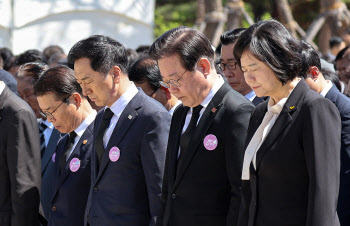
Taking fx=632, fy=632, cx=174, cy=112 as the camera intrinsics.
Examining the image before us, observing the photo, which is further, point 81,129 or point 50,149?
point 50,149

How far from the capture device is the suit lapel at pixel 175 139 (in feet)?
10.3

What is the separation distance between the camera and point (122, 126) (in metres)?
3.45

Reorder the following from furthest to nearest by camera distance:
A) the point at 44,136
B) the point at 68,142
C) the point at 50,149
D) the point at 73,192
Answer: the point at 44,136 → the point at 50,149 → the point at 68,142 → the point at 73,192

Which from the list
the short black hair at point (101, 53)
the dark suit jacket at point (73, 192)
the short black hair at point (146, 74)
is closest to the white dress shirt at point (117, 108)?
the short black hair at point (101, 53)

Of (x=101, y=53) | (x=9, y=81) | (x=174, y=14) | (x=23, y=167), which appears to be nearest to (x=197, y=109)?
(x=101, y=53)

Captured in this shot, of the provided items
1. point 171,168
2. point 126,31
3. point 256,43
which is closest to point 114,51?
point 171,168

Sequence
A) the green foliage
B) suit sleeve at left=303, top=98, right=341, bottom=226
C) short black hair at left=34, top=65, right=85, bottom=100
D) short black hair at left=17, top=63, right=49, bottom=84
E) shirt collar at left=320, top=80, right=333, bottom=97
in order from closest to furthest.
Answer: suit sleeve at left=303, top=98, right=341, bottom=226 → shirt collar at left=320, top=80, right=333, bottom=97 → short black hair at left=34, top=65, right=85, bottom=100 → short black hair at left=17, top=63, right=49, bottom=84 → the green foliage

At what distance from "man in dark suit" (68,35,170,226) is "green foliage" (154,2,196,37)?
17171mm

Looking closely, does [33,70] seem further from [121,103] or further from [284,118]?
[284,118]

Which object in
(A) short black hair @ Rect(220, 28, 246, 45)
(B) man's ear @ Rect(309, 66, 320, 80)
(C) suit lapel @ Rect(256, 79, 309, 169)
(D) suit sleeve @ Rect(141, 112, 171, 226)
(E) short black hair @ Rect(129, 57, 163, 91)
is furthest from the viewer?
(E) short black hair @ Rect(129, 57, 163, 91)

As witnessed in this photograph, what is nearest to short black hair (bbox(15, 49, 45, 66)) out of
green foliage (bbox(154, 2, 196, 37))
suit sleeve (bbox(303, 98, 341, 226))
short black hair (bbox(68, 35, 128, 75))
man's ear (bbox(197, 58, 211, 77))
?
short black hair (bbox(68, 35, 128, 75))

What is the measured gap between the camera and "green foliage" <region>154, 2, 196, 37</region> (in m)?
21.2

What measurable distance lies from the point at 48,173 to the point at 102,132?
3.12 ft

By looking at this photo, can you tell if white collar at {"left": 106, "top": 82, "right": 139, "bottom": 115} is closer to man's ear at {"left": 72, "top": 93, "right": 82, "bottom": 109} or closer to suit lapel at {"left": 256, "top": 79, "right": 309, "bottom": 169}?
man's ear at {"left": 72, "top": 93, "right": 82, "bottom": 109}
